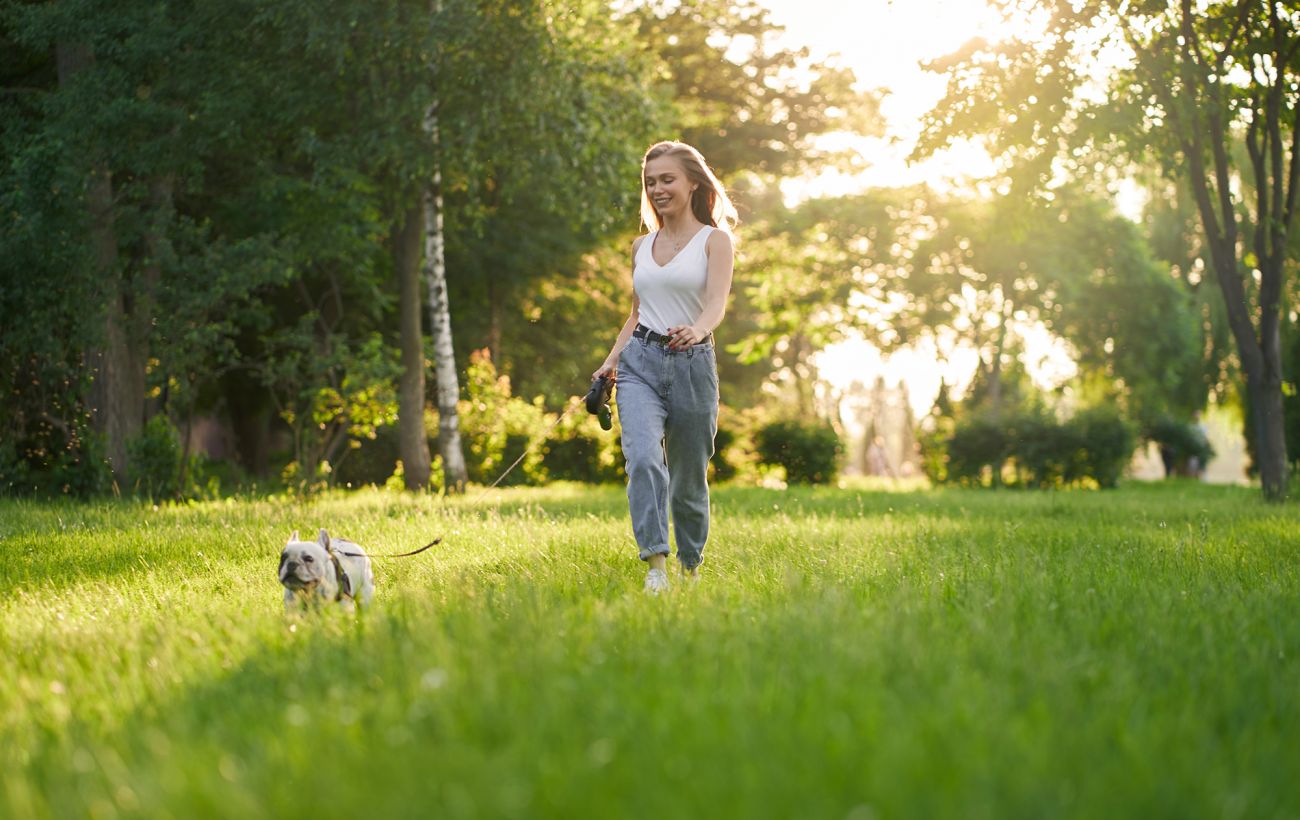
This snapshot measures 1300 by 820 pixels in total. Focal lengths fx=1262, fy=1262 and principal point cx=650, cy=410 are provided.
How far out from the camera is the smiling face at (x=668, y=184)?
21.7 feet

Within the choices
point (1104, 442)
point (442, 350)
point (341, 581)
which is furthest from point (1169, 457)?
point (341, 581)

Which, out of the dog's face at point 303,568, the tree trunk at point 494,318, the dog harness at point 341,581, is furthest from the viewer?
the tree trunk at point 494,318

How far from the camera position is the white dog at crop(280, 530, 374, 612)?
5539 mm

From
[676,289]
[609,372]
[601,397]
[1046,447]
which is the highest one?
[676,289]

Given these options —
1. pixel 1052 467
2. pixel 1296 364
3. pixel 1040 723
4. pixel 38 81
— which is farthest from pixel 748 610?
pixel 1296 364

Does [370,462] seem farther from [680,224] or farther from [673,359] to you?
[673,359]

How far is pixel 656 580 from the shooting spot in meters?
6.09

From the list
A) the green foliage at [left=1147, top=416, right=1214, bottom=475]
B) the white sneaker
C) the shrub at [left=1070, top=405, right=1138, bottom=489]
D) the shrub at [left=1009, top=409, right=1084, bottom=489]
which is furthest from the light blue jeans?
the green foliage at [left=1147, top=416, right=1214, bottom=475]

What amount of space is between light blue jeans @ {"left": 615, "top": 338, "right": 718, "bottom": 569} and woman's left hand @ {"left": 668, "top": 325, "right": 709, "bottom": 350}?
0.26 m

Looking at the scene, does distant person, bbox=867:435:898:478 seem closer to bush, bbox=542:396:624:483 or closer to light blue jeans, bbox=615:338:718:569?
bush, bbox=542:396:624:483

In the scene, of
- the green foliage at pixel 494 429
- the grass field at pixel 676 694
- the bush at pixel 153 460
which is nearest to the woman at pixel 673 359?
the grass field at pixel 676 694

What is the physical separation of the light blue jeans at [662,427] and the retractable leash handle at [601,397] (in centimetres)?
19

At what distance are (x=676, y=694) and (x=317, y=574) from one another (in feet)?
8.83

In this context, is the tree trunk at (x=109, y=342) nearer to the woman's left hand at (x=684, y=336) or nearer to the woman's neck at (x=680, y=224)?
the woman's neck at (x=680, y=224)
